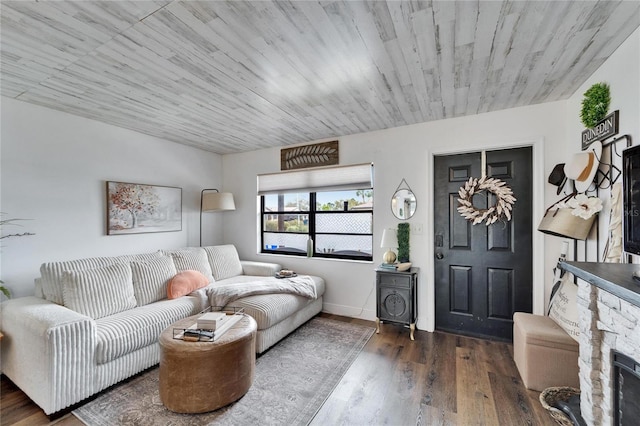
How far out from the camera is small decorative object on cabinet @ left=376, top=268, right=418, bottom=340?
292 cm

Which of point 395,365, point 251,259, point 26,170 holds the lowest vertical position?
point 395,365

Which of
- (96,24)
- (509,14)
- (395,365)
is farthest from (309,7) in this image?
(395,365)

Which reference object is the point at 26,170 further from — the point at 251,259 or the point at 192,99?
the point at 251,259

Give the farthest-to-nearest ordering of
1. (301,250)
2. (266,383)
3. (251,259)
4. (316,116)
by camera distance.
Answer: (251,259) < (301,250) < (316,116) < (266,383)

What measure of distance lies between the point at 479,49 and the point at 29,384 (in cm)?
376

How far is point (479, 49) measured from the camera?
1.75 metres

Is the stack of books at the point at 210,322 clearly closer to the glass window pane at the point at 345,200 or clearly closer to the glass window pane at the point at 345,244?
the glass window pane at the point at 345,244

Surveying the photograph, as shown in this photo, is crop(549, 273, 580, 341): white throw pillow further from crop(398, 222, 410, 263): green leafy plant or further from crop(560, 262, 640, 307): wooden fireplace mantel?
crop(398, 222, 410, 263): green leafy plant

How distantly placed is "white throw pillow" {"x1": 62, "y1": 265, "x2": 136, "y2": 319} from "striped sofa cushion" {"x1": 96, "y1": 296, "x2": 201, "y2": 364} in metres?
0.10

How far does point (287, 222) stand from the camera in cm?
418

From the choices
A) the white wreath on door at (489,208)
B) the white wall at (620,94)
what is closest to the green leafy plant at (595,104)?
the white wall at (620,94)

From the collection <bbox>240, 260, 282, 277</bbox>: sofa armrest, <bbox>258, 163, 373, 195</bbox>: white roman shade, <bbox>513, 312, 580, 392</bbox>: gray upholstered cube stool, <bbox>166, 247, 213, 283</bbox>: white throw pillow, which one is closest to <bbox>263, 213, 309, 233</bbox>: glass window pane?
<bbox>258, 163, 373, 195</bbox>: white roman shade

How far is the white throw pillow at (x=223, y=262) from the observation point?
365 cm

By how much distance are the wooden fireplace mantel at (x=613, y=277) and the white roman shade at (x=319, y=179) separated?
7.20ft
